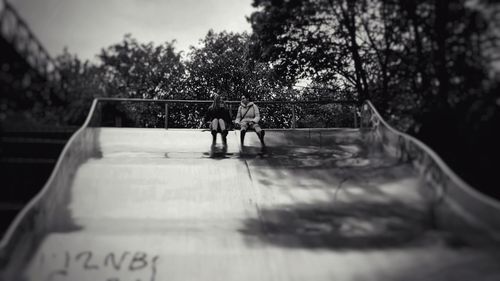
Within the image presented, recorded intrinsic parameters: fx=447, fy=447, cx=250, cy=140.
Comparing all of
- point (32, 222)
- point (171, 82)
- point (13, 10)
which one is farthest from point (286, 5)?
point (171, 82)

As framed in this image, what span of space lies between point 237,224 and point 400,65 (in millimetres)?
7723

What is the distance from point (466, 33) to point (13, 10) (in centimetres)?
895

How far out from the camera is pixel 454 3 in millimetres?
9508

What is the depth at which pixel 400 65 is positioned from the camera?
40.3ft

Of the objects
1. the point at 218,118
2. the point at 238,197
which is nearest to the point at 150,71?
the point at 218,118

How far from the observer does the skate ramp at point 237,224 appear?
5.57 meters

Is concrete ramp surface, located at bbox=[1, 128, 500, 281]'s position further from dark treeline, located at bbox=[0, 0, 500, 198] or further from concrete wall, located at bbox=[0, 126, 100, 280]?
dark treeline, located at bbox=[0, 0, 500, 198]

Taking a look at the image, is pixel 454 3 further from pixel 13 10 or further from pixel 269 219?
pixel 13 10

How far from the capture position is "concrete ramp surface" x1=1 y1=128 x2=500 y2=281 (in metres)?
5.57

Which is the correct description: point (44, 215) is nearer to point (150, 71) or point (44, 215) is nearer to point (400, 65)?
point (400, 65)

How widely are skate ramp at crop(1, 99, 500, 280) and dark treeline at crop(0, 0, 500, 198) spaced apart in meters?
0.92

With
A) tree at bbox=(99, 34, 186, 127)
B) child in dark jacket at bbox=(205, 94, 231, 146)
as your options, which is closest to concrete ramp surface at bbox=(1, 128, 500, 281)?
child in dark jacket at bbox=(205, 94, 231, 146)

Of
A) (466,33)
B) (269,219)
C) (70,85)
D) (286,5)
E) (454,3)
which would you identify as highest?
(286,5)

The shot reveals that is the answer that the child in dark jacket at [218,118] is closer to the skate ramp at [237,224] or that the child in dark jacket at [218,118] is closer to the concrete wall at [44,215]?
the skate ramp at [237,224]
